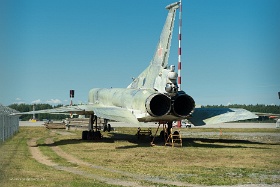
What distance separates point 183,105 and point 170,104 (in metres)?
1.64

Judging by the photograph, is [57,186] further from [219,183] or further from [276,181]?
[276,181]

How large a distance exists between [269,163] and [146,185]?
333 inches

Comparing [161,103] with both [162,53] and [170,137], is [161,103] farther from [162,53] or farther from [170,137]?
[162,53]

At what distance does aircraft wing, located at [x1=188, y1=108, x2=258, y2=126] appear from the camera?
27.8 meters

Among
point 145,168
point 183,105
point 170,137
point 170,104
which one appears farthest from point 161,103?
point 145,168

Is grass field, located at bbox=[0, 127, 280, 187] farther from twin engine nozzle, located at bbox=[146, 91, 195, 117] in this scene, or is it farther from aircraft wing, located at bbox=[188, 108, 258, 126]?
aircraft wing, located at bbox=[188, 108, 258, 126]

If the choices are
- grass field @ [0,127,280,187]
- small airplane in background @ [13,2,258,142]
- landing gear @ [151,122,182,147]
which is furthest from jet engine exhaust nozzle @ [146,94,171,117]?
grass field @ [0,127,280,187]

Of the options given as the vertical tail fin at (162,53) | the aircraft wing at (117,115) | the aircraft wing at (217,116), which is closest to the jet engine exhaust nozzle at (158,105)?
the aircraft wing at (117,115)

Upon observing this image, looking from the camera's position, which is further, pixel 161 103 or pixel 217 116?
pixel 217 116

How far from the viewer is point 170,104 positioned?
26.0m

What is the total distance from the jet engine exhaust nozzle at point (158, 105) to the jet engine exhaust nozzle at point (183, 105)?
579 millimetres

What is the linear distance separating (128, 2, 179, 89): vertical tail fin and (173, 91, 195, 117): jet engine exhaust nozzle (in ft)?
7.91

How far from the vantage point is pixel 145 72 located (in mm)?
30547

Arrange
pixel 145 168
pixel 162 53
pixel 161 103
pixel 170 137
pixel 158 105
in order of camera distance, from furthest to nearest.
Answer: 1. pixel 170 137
2. pixel 162 53
3. pixel 158 105
4. pixel 161 103
5. pixel 145 168
